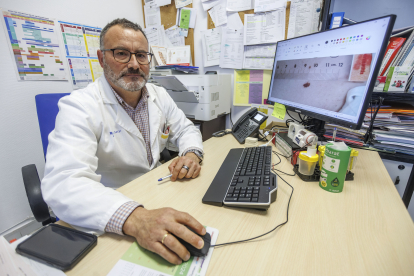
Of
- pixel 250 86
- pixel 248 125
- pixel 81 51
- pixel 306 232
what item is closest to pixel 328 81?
pixel 248 125

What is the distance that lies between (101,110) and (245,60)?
1111mm

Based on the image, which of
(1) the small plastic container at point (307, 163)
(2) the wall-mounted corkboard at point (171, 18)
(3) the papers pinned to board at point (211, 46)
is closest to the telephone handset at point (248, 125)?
(1) the small plastic container at point (307, 163)

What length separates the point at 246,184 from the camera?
2.02ft

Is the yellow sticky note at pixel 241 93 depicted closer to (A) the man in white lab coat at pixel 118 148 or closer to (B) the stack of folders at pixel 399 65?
(A) the man in white lab coat at pixel 118 148

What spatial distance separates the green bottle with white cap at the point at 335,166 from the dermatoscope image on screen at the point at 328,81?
21 cm

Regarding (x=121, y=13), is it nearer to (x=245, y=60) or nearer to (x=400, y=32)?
(x=245, y=60)

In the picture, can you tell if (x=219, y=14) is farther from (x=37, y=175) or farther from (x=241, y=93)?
(x=37, y=175)

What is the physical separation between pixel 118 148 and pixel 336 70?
1.02m

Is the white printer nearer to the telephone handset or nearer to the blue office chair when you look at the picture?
the telephone handset

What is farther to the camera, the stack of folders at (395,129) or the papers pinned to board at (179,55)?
the papers pinned to board at (179,55)

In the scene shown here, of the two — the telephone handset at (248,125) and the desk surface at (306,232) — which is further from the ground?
the telephone handset at (248,125)

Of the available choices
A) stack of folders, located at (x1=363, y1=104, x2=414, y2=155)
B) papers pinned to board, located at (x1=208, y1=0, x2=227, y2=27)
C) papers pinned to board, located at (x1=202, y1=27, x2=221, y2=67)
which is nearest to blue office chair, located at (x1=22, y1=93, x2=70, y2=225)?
papers pinned to board, located at (x1=202, y1=27, x2=221, y2=67)

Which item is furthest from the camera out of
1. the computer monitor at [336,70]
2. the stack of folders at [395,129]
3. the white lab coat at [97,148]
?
the stack of folders at [395,129]

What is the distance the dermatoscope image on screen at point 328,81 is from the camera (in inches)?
27.1
